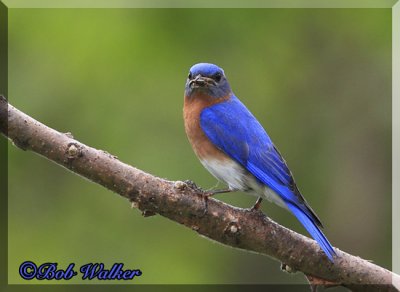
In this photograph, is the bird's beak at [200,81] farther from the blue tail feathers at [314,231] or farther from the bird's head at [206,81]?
the blue tail feathers at [314,231]

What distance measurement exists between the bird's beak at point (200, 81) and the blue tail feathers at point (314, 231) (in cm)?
110

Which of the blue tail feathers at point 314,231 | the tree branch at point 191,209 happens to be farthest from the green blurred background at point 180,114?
the tree branch at point 191,209

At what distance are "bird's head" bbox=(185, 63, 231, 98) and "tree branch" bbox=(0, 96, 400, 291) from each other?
1182 millimetres

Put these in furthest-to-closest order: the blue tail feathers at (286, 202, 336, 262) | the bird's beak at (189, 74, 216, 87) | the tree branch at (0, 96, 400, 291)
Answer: the bird's beak at (189, 74, 216, 87)
the blue tail feathers at (286, 202, 336, 262)
the tree branch at (0, 96, 400, 291)

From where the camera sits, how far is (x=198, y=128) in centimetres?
538

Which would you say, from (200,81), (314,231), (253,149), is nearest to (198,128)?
(200,81)

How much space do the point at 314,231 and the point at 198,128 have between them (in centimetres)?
121

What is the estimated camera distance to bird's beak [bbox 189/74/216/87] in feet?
17.9

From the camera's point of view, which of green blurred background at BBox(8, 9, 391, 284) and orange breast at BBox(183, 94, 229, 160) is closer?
orange breast at BBox(183, 94, 229, 160)

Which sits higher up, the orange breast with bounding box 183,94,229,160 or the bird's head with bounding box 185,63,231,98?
the bird's head with bounding box 185,63,231,98

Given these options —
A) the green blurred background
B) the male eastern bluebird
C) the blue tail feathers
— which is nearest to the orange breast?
the male eastern bluebird

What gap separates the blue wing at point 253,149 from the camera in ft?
15.9

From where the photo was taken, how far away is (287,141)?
926cm

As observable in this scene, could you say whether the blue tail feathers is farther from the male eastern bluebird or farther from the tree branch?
the tree branch
